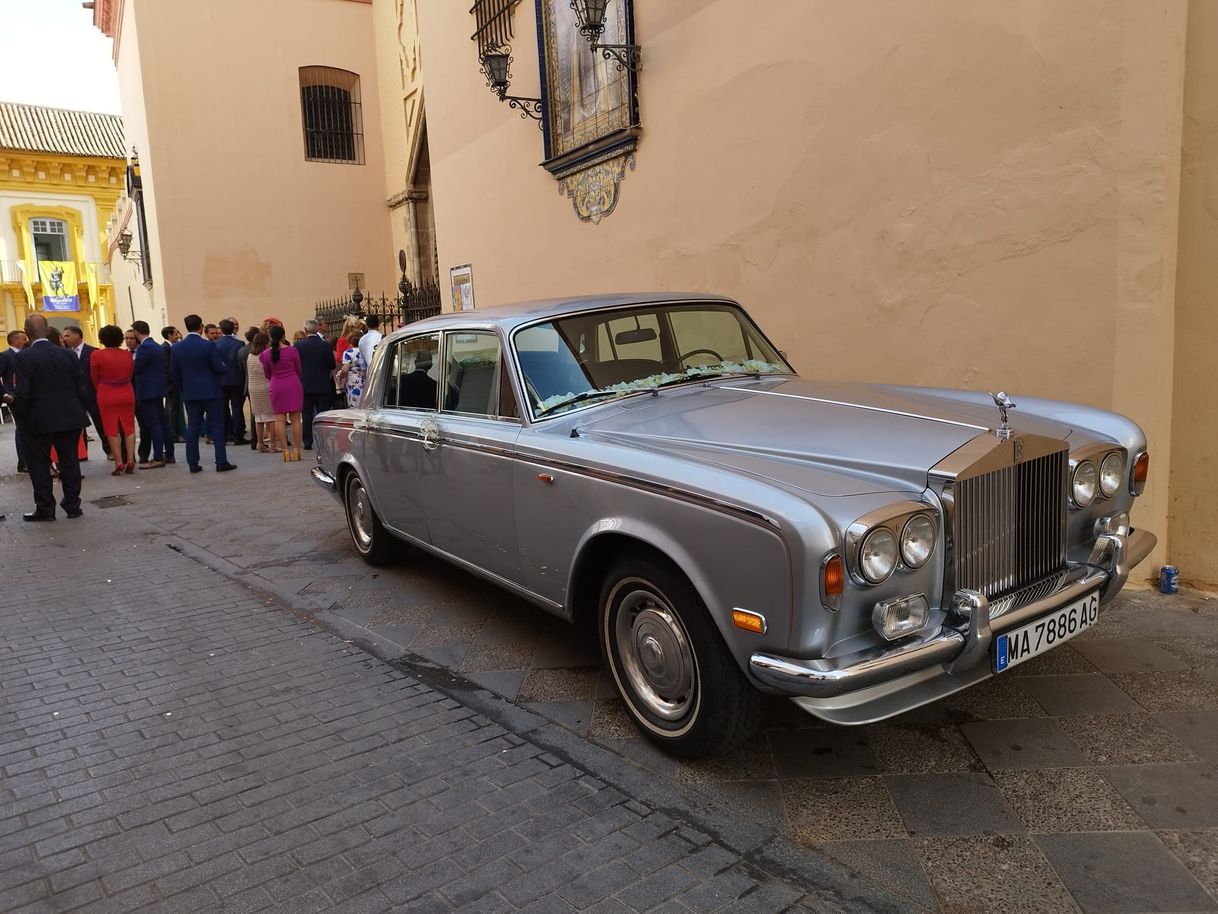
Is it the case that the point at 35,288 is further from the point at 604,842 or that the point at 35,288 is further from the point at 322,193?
the point at 604,842

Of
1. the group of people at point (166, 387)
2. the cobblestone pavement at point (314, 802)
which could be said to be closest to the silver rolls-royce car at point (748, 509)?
the cobblestone pavement at point (314, 802)

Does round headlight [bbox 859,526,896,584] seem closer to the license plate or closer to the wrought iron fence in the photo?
the license plate

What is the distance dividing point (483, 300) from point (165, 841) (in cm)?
901

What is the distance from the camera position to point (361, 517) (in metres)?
5.75

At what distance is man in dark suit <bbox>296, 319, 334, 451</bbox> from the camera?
36.9 ft

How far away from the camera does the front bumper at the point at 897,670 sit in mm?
2410

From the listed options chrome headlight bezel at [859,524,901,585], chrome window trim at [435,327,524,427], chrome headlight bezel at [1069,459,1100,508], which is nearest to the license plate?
chrome headlight bezel at [1069,459,1100,508]

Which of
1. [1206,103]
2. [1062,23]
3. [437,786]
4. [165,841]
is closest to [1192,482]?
[1206,103]

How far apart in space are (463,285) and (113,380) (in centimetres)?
437

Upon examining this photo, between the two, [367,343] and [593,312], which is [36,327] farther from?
[593,312]

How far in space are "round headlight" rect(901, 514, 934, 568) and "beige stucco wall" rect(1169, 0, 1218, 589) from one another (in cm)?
283

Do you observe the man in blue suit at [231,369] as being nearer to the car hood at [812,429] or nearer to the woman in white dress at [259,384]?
the woman in white dress at [259,384]

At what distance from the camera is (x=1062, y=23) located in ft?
14.7

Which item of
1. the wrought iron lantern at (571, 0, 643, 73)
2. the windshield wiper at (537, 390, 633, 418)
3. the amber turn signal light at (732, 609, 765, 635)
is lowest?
the amber turn signal light at (732, 609, 765, 635)
